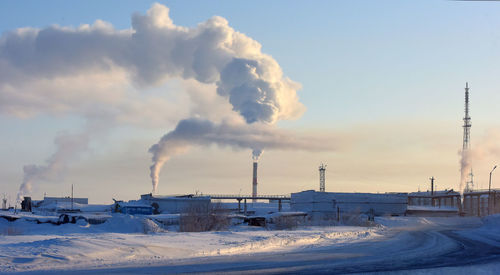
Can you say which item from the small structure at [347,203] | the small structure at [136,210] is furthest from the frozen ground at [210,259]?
the small structure at [347,203]

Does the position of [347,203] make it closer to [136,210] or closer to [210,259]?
[136,210]

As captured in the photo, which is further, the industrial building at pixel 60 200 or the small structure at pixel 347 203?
the industrial building at pixel 60 200

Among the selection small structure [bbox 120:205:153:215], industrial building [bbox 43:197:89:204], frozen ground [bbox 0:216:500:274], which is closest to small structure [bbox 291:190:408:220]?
small structure [bbox 120:205:153:215]

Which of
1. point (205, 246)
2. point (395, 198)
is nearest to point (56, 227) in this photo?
point (205, 246)

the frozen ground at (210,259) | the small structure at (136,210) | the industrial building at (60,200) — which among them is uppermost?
the frozen ground at (210,259)

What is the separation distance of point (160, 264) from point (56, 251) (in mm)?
4795

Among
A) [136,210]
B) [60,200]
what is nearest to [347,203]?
[136,210]

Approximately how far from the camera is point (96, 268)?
20234mm

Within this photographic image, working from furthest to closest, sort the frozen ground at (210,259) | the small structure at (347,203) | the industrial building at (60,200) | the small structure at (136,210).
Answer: the industrial building at (60,200), the small structure at (347,203), the small structure at (136,210), the frozen ground at (210,259)

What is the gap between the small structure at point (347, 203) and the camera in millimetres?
107812

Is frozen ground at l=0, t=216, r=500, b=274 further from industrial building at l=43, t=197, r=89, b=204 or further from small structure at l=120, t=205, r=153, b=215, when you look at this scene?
industrial building at l=43, t=197, r=89, b=204

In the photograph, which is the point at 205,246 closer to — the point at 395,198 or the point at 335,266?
the point at 335,266

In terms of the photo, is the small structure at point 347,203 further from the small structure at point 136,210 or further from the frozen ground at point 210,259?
the frozen ground at point 210,259

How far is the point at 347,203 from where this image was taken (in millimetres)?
109562
